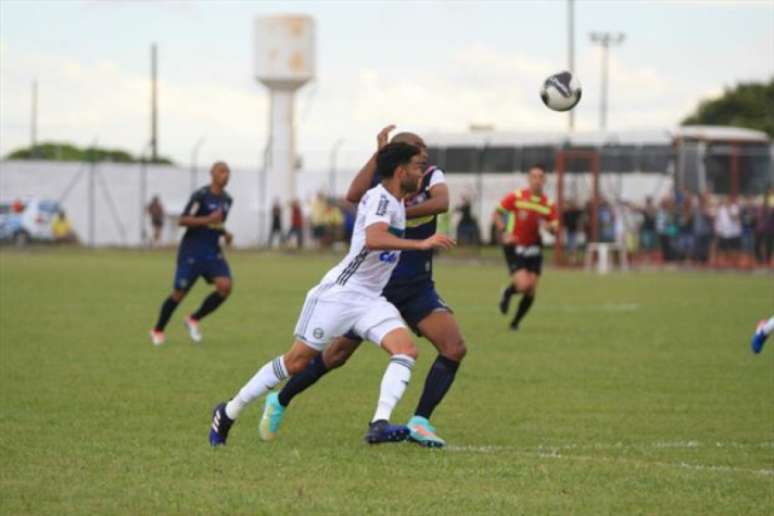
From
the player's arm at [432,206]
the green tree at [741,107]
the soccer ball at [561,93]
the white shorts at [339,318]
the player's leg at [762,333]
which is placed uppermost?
the green tree at [741,107]

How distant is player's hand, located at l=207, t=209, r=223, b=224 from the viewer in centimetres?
1902

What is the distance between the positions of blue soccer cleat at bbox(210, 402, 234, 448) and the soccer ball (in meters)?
4.23

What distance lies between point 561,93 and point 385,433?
388cm

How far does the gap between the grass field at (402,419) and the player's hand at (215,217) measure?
5.03 feet

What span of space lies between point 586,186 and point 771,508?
1645 inches

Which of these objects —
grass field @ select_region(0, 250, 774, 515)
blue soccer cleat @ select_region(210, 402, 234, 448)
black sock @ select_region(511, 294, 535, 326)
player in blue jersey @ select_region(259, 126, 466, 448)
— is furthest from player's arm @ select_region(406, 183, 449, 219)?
black sock @ select_region(511, 294, 535, 326)

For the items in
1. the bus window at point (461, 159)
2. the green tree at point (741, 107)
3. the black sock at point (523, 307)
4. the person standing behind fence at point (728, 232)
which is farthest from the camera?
the green tree at point (741, 107)

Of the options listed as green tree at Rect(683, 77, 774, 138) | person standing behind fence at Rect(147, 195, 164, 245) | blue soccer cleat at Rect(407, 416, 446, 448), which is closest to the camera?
blue soccer cleat at Rect(407, 416, 446, 448)

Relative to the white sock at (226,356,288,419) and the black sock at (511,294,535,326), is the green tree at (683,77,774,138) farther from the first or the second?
the white sock at (226,356,288,419)

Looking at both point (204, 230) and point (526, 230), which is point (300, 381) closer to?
point (204, 230)

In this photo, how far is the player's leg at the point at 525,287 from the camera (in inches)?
867

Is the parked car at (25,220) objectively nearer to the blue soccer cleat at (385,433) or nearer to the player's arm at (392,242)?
the blue soccer cleat at (385,433)

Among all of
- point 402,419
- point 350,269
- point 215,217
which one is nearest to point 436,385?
point 350,269

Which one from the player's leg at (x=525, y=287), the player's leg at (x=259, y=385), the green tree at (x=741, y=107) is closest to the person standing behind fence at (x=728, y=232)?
the player's leg at (x=525, y=287)
